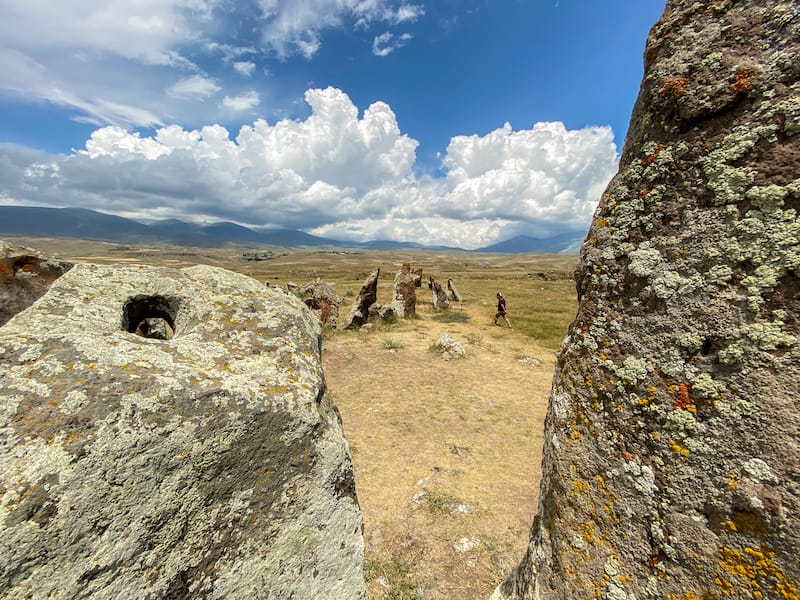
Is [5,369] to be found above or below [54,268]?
below

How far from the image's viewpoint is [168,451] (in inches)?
101

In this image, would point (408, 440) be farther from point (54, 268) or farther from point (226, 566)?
point (54, 268)

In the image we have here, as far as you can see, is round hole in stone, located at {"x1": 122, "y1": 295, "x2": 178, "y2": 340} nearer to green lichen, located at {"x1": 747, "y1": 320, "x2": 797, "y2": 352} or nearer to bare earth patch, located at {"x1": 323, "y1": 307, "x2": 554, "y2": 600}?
bare earth patch, located at {"x1": 323, "y1": 307, "x2": 554, "y2": 600}

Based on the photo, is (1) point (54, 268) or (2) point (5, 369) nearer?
(2) point (5, 369)

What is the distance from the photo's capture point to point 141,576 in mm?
2453

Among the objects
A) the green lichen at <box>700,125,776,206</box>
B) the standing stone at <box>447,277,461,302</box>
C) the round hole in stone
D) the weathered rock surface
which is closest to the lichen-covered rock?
the round hole in stone

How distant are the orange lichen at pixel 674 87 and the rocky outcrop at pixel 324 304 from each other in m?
18.0

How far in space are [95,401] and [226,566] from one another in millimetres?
1550

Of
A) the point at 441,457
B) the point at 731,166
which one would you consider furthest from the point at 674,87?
the point at 441,457

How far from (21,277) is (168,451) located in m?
3.37

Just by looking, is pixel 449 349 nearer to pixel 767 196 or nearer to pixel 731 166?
pixel 731 166

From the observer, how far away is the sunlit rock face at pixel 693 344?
84.7 inches

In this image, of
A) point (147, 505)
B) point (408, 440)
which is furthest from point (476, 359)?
point (147, 505)

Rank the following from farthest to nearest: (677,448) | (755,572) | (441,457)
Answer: (441,457) → (677,448) → (755,572)
